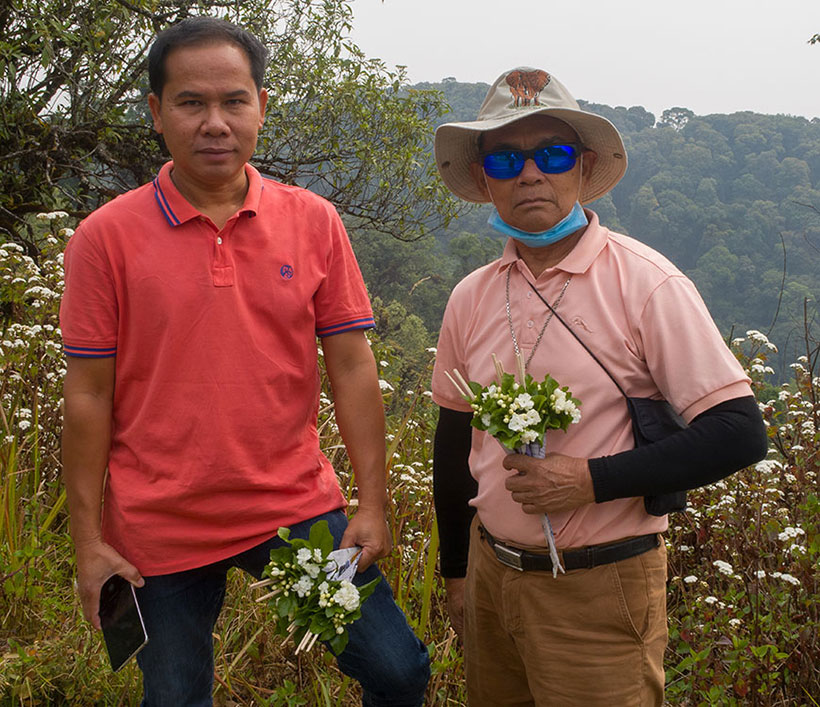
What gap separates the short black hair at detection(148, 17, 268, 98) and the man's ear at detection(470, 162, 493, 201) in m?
0.65

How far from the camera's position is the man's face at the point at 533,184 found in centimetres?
189

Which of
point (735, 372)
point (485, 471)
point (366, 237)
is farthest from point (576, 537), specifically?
point (366, 237)

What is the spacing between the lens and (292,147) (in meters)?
8.23

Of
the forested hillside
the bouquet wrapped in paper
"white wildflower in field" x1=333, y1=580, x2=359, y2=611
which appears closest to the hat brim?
the bouquet wrapped in paper

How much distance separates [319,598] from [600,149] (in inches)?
52.4

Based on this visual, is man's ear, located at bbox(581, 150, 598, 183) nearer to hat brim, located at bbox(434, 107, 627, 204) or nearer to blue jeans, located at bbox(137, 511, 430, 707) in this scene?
hat brim, located at bbox(434, 107, 627, 204)

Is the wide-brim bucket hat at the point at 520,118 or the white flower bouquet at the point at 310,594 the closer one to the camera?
the white flower bouquet at the point at 310,594

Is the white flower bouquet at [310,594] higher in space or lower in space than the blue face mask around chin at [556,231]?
lower

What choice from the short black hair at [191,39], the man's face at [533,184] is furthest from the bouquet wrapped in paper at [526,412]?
the short black hair at [191,39]

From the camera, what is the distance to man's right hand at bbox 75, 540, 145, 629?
1.80m

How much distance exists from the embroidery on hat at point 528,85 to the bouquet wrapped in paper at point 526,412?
0.67 m

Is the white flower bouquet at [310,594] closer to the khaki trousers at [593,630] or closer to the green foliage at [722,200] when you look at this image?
the khaki trousers at [593,630]

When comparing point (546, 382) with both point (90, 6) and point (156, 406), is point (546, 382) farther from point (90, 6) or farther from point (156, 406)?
point (90, 6)

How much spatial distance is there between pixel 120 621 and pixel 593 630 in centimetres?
109
